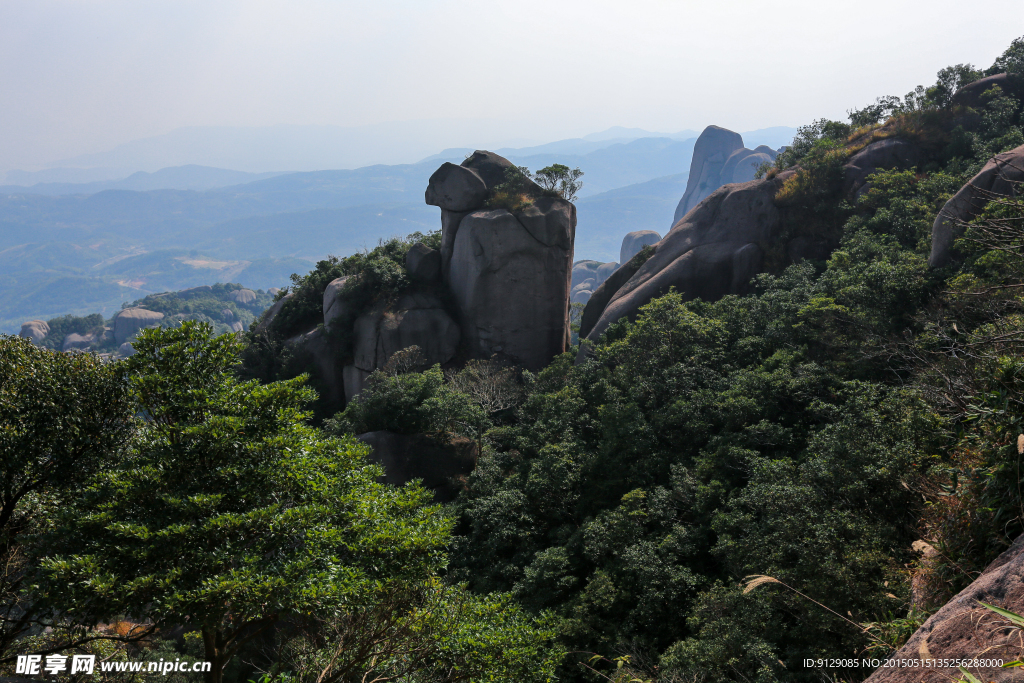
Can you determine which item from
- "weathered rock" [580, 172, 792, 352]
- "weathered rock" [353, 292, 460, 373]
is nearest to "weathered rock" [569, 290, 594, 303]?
"weathered rock" [580, 172, 792, 352]

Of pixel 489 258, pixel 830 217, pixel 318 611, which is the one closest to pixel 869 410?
pixel 318 611

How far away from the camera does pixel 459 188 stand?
2761 cm

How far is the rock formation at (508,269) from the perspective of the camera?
26.2 m

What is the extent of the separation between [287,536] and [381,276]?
22.1 metres

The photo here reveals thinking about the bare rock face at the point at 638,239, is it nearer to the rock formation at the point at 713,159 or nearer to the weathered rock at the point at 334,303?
the rock formation at the point at 713,159

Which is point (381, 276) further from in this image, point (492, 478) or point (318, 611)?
point (318, 611)

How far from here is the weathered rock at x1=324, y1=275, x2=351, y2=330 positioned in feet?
86.4

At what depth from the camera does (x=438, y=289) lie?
27.8 metres

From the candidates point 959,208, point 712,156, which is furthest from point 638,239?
point 959,208

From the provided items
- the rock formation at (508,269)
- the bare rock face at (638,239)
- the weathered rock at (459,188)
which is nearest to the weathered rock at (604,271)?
the bare rock face at (638,239)

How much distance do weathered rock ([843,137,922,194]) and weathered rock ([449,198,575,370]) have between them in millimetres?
Result: 13146

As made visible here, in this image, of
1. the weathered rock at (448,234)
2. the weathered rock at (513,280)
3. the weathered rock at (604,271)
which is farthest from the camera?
the weathered rock at (604,271)

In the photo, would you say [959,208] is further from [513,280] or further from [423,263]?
[423,263]

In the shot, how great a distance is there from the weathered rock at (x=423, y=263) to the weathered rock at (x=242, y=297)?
116 m
